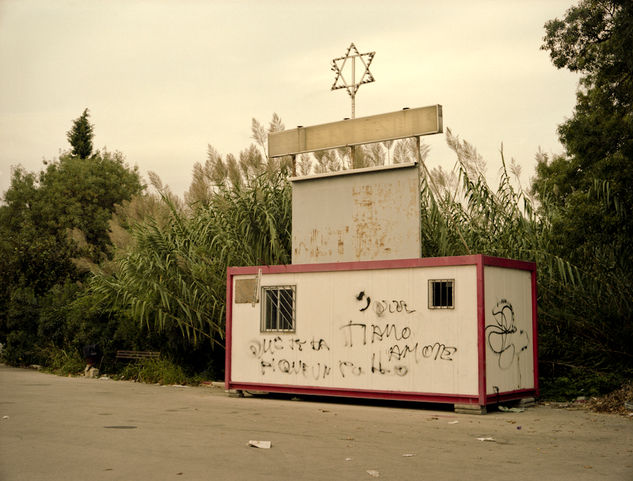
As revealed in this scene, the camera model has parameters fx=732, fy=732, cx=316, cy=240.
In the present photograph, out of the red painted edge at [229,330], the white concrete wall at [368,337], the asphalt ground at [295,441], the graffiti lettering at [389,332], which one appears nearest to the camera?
the asphalt ground at [295,441]

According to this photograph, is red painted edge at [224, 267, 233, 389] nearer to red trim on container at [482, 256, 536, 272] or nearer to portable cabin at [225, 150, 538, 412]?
portable cabin at [225, 150, 538, 412]

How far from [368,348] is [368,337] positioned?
0.65ft

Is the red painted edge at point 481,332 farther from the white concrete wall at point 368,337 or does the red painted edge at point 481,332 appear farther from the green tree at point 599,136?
the green tree at point 599,136

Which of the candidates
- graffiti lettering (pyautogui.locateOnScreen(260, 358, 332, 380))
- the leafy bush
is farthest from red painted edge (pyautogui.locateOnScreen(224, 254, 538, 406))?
the leafy bush

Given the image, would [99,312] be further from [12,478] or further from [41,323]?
[12,478]

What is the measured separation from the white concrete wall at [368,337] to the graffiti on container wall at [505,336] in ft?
1.58

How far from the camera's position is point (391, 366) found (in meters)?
12.8

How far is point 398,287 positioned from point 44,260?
17017 mm

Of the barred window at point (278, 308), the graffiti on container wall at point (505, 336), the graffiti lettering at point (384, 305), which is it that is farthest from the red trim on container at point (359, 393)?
the graffiti lettering at point (384, 305)

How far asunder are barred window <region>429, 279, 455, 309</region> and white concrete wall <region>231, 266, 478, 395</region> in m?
0.09

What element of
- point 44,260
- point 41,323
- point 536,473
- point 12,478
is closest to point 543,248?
point 536,473

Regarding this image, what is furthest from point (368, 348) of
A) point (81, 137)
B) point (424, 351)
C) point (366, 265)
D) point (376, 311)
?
point (81, 137)

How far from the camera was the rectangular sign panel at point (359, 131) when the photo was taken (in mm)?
13992

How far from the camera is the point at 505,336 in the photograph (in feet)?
41.5
